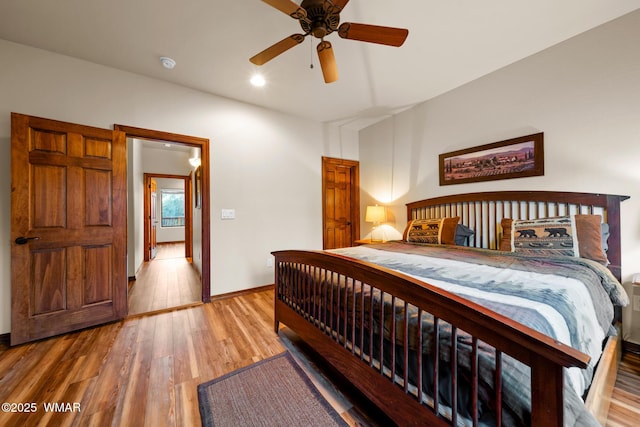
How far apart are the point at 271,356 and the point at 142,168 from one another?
5803mm

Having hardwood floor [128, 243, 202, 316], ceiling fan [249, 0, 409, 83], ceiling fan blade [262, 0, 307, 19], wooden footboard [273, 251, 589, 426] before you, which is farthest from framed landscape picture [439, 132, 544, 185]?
hardwood floor [128, 243, 202, 316]

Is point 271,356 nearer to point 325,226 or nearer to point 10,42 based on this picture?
point 325,226

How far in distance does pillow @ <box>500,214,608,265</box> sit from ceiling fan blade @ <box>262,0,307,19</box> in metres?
2.51

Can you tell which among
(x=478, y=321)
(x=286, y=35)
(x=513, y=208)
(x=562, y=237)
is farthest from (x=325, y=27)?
(x=513, y=208)

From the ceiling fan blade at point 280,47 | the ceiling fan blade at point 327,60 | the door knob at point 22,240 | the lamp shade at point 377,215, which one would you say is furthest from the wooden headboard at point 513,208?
the door knob at point 22,240

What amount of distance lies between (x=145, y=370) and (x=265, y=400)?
99 centimetres

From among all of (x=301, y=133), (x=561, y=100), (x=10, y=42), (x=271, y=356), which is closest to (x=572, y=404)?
(x=271, y=356)

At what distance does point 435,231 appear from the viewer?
2805 mm

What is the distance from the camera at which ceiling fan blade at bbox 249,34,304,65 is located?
164 cm

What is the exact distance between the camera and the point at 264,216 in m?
3.53

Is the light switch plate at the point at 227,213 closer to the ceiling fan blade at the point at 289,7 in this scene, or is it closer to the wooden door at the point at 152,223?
the ceiling fan blade at the point at 289,7

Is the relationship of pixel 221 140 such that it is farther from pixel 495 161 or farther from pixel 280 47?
pixel 495 161

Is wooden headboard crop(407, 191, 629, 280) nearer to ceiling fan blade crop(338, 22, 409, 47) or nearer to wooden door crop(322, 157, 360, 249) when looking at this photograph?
wooden door crop(322, 157, 360, 249)

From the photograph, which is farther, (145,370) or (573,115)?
(573,115)
